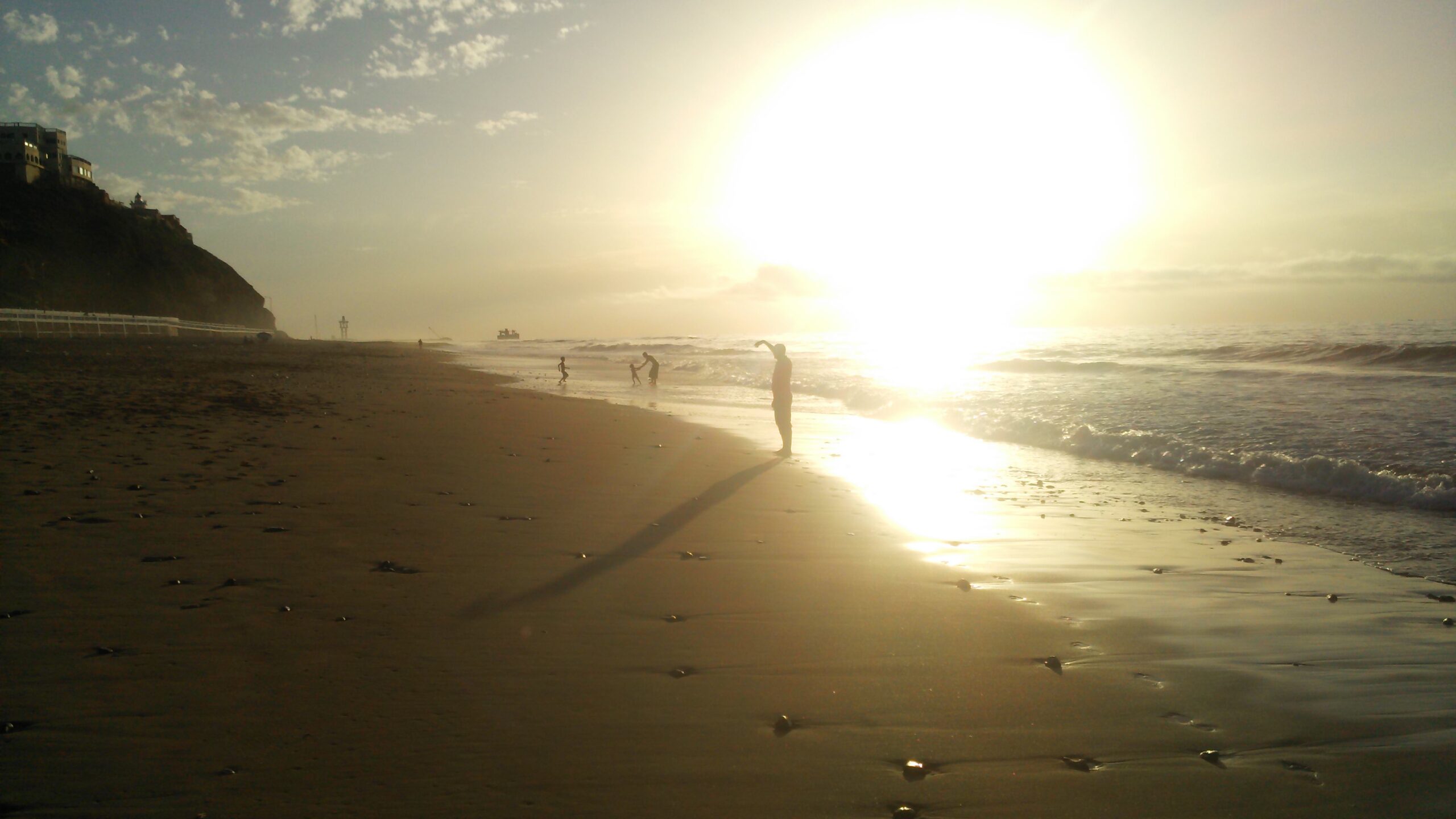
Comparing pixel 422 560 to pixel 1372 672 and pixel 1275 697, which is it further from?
pixel 1372 672

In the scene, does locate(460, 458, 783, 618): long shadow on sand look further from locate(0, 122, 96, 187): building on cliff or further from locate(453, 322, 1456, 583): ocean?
locate(0, 122, 96, 187): building on cliff

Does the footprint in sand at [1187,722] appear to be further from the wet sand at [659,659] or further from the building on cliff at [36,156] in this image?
the building on cliff at [36,156]

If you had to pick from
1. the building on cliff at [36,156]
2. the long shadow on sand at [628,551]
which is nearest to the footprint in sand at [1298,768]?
the long shadow on sand at [628,551]

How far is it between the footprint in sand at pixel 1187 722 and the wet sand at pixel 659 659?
2 centimetres

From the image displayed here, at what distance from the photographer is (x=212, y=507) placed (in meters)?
6.50

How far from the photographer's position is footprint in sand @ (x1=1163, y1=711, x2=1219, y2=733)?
348 centimetres

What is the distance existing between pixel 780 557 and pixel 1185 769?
345 centimetres

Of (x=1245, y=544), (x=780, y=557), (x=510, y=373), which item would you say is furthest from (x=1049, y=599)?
(x=510, y=373)

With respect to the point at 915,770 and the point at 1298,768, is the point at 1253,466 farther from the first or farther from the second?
the point at 915,770

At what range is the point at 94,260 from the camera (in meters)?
71.9

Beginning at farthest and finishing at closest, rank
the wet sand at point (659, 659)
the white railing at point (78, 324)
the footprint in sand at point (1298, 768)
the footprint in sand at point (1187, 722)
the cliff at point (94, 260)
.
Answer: the cliff at point (94, 260), the white railing at point (78, 324), the footprint in sand at point (1187, 722), the footprint in sand at point (1298, 768), the wet sand at point (659, 659)

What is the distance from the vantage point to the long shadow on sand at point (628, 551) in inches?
187

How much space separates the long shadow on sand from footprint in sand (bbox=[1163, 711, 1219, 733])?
353 cm

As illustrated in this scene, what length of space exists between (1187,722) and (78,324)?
182 ft
